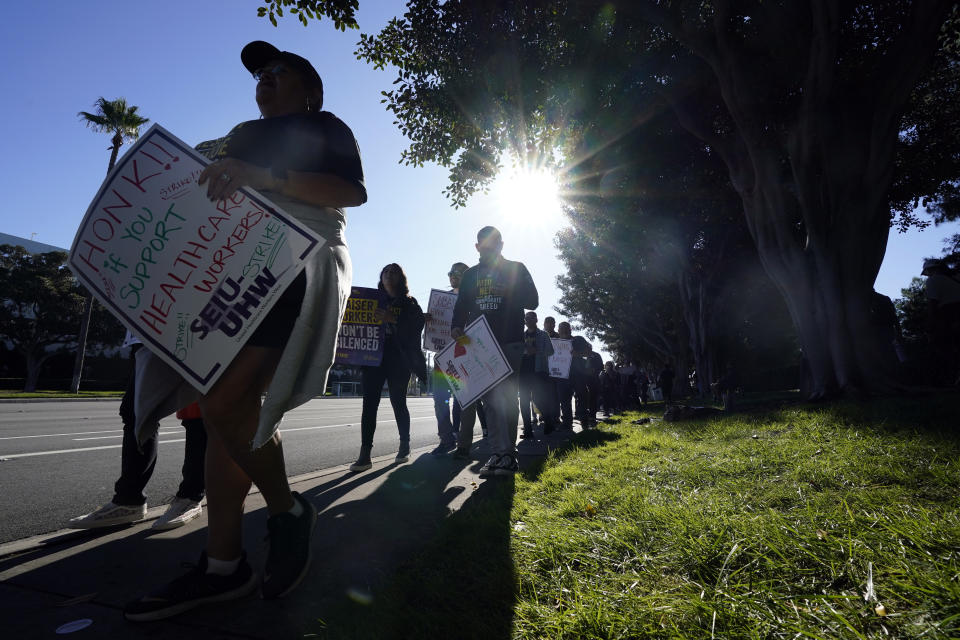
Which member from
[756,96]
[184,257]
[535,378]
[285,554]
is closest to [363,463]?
[285,554]

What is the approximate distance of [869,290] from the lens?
7.82m

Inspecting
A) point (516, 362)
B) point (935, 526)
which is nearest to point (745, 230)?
point (516, 362)

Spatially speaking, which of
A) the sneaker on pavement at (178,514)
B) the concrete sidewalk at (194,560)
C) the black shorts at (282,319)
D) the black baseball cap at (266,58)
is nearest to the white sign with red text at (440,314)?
the concrete sidewalk at (194,560)

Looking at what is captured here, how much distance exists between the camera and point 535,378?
8.05 metres

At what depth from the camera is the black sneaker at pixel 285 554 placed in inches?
71.5

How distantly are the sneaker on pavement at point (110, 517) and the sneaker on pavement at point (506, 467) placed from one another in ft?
8.06

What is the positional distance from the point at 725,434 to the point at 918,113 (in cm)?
1316

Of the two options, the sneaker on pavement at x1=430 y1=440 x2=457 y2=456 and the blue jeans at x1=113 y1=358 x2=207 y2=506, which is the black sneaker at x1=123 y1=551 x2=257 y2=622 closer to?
the blue jeans at x1=113 y1=358 x2=207 y2=506

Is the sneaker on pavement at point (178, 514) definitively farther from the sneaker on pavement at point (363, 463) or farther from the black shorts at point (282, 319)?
the sneaker on pavement at point (363, 463)

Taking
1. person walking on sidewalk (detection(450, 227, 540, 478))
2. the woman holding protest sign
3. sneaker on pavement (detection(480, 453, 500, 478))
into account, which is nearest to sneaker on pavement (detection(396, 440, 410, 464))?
person walking on sidewalk (detection(450, 227, 540, 478))

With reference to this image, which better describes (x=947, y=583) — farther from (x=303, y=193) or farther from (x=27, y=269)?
(x=27, y=269)

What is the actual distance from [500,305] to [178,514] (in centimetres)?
293

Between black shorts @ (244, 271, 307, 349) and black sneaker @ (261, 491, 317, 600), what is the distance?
696 millimetres

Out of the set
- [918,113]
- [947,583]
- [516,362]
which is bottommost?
[947,583]
